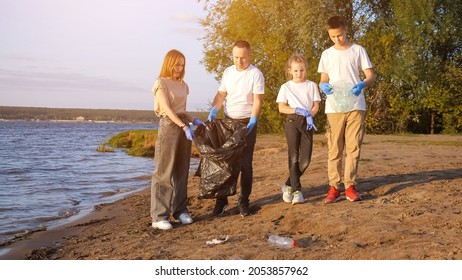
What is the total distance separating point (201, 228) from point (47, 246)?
163 centimetres

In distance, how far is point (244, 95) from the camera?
5.45 m

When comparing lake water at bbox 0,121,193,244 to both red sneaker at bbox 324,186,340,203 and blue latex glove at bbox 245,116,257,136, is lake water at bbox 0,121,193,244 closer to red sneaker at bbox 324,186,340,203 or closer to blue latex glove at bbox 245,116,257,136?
blue latex glove at bbox 245,116,257,136

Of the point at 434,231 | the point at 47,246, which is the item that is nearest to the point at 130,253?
the point at 47,246

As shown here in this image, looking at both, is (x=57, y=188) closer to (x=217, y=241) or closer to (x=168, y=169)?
(x=168, y=169)

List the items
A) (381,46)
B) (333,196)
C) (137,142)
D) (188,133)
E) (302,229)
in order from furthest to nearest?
(137,142) < (381,46) < (333,196) < (188,133) < (302,229)

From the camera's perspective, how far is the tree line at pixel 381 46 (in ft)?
60.2

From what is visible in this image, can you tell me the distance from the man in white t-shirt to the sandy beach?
72 centimetres

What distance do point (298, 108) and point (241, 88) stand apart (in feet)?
2.27

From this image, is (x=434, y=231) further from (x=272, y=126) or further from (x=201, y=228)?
(x=272, y=126)

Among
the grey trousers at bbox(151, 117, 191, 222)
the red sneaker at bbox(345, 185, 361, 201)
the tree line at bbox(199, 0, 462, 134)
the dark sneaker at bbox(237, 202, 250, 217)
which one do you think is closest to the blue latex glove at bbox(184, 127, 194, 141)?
the grey trousers at bbox(151, 117, 191, 222)

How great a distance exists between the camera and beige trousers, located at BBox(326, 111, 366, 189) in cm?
569

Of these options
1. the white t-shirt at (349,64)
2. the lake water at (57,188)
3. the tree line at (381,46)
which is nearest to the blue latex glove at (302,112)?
the white t-shirt at (349,64)

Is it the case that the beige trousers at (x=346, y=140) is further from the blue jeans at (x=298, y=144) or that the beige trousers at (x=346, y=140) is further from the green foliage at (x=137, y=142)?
the green foliage at (x=137, y=142)

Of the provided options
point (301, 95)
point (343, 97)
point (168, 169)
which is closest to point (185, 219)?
point (168, 169)
